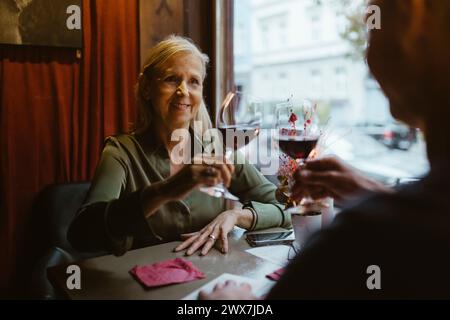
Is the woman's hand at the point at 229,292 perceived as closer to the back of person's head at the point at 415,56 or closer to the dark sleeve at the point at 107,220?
the dark sleeve at the point at 107,220

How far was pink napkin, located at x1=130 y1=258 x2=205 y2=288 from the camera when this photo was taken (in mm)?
952

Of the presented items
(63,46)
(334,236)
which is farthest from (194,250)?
(63,46)

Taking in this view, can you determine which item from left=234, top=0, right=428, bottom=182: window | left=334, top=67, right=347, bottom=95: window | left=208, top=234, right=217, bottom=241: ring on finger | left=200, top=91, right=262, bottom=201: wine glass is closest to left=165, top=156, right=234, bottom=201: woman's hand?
left=200, top=91, right=262, bottom=201: wine glass

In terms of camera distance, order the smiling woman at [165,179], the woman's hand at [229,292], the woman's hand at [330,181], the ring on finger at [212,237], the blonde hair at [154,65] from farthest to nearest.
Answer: the blonde hair at [154,65] < the ring on finger at [212,237] < the smiling woman at [165,179] < the woman's hand at [330,181] < the woman's hand at [229,292]

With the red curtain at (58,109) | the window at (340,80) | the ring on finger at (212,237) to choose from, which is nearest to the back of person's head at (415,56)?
the ring on finger at (212,237)

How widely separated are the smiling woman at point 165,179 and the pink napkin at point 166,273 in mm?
93

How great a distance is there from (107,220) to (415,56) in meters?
0.79

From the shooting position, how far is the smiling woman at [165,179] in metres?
1.10

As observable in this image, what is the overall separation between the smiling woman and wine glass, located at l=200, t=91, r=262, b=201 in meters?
0.12

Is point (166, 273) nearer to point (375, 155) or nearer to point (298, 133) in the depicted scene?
point (298, 133)

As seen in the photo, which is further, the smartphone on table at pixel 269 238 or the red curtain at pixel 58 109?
the red curtain at pixel 58 109

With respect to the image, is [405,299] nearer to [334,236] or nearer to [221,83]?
[334,236]

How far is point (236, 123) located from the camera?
1.22 meters
